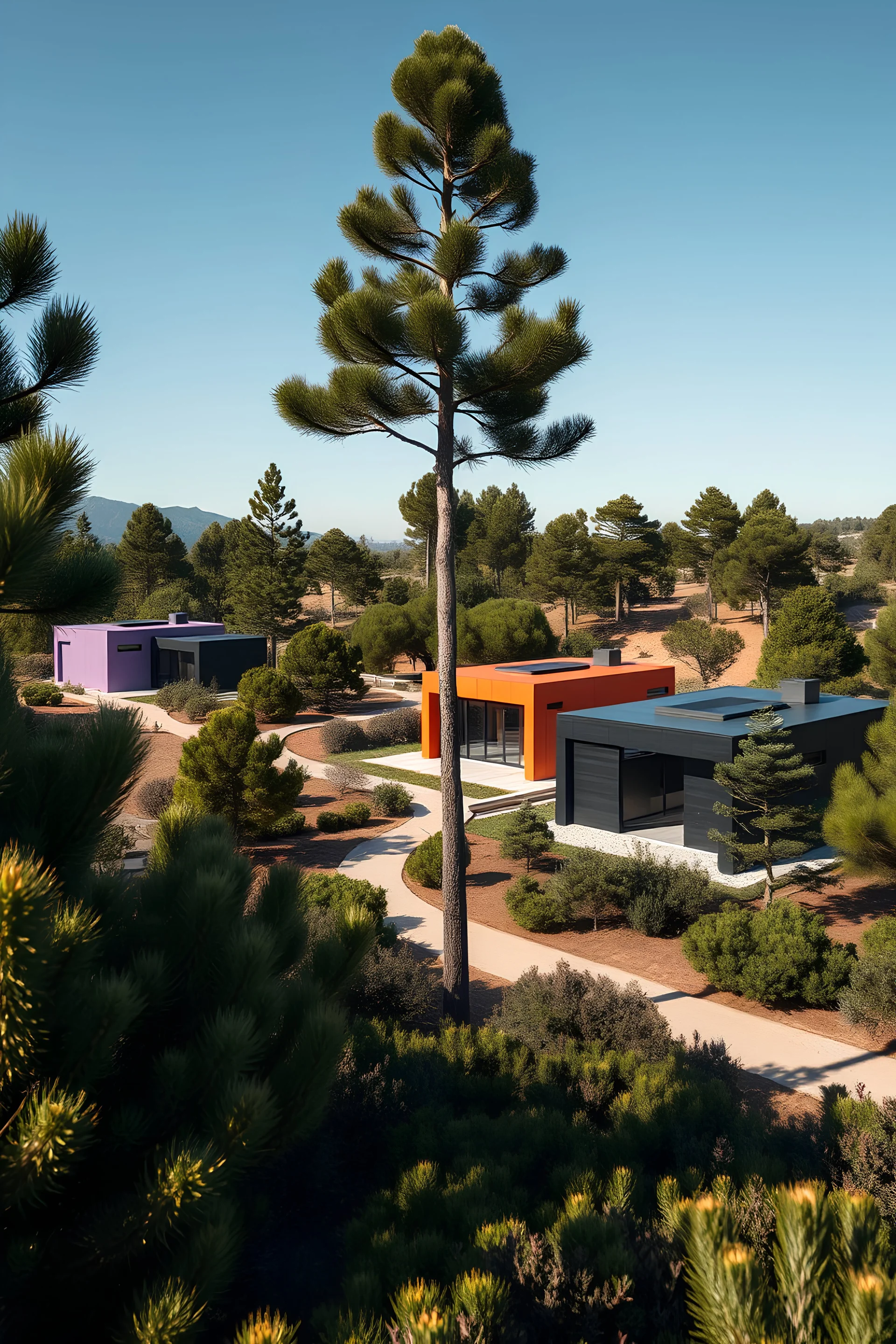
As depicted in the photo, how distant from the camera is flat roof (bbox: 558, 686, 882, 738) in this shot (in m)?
17.2

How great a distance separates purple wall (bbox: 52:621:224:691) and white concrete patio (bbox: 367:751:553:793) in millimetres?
17914

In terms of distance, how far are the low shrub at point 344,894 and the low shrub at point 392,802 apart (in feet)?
23.8

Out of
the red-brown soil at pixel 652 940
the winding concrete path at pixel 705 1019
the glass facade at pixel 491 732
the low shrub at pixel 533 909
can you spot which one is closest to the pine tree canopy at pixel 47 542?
the winding concrete path at pixel 705 1019

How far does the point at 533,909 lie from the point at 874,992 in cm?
477

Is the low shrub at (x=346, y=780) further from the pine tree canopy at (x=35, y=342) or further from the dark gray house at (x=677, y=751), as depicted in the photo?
the pine tree canopy at (x=35, y=342)

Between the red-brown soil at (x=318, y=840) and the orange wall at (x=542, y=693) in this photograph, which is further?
the orange wall at (x=542, y=693)

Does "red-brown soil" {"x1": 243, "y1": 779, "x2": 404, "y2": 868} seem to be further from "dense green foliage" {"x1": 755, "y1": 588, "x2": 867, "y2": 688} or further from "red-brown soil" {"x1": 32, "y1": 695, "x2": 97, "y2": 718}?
"dense green foliage" {"x1": 755, "y1": 588, "x2": 867, "y2": 688}

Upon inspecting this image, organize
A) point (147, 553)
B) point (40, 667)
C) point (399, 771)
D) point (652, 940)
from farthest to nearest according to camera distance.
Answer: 1. point (147, 553)
2. point (40, 667)
3. point (399, 771)
4. point (652, 940)

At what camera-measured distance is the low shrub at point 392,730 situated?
2947 cm

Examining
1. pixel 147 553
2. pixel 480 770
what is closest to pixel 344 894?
pixel 480 770

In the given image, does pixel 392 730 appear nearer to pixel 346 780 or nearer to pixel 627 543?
pixel 346 780

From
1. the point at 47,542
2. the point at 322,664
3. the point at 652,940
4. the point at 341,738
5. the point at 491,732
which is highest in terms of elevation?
the point at 47,542

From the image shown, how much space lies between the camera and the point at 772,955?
10.2m

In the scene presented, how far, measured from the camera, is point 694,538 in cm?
5188
